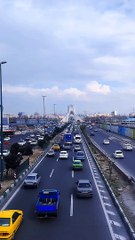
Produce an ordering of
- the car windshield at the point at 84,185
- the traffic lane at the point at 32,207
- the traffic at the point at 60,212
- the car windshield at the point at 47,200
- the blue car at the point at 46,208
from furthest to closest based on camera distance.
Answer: the car windshield at the point at 84,185 < the car windshield at the point at 47,200 < the blue car at the point at 46,208 < the traffic lane at the point at 32,207 < the traffic at the point at 60,212

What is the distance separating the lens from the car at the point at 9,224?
16719mm

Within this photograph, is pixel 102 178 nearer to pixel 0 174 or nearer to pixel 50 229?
pixel 0 174

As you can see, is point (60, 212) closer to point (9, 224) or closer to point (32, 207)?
point (32, 207)

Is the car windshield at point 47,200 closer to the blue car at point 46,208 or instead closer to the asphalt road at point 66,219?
the blue car at point 46,208

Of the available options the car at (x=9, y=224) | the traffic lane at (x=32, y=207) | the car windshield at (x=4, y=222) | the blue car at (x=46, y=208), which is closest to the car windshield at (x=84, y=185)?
the traffic lane at (x=32, y=207)

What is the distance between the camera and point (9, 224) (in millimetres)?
17391

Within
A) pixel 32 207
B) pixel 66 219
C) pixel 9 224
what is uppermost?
pixel 9 224

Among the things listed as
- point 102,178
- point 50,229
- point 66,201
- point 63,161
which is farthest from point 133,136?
point 50,229

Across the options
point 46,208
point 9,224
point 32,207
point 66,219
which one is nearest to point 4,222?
point 9,224

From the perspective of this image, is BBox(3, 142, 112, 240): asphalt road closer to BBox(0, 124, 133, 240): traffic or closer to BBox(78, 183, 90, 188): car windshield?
BBox(0, 124, 133, 240): traffic

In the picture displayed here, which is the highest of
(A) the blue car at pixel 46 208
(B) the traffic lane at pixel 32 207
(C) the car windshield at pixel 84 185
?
(C) the car windshield at pixel 84 185

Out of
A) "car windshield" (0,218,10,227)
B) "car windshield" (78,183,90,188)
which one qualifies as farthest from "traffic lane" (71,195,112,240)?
"car windshield" (0,218,10,227)

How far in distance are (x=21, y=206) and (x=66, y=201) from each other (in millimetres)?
3323

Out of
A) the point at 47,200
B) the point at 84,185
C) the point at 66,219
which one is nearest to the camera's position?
the point at 66,219
